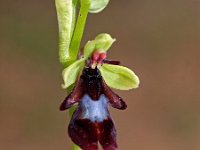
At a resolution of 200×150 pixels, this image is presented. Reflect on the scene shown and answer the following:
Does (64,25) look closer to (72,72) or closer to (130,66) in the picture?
(72,72)

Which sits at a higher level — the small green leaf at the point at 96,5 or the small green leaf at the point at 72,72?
the small green leaf at the point at 96,5

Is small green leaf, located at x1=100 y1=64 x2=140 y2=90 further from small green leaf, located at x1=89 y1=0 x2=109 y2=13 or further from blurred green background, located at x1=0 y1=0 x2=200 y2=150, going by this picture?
blurred green background, located at x1=0 y1=0 x2=200 y2=150

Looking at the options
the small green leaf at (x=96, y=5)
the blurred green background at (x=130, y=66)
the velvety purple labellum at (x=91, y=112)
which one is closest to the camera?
the velvety purple labellum at (x=91, y=112)

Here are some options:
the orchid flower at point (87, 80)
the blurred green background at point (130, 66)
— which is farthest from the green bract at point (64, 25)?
the blurred green background at point (130, 66)

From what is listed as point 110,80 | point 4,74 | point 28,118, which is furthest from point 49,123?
Result: point 110,80

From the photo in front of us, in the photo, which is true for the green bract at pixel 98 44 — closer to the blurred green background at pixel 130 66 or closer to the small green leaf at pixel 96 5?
the small green leaf at pixel 96 5
